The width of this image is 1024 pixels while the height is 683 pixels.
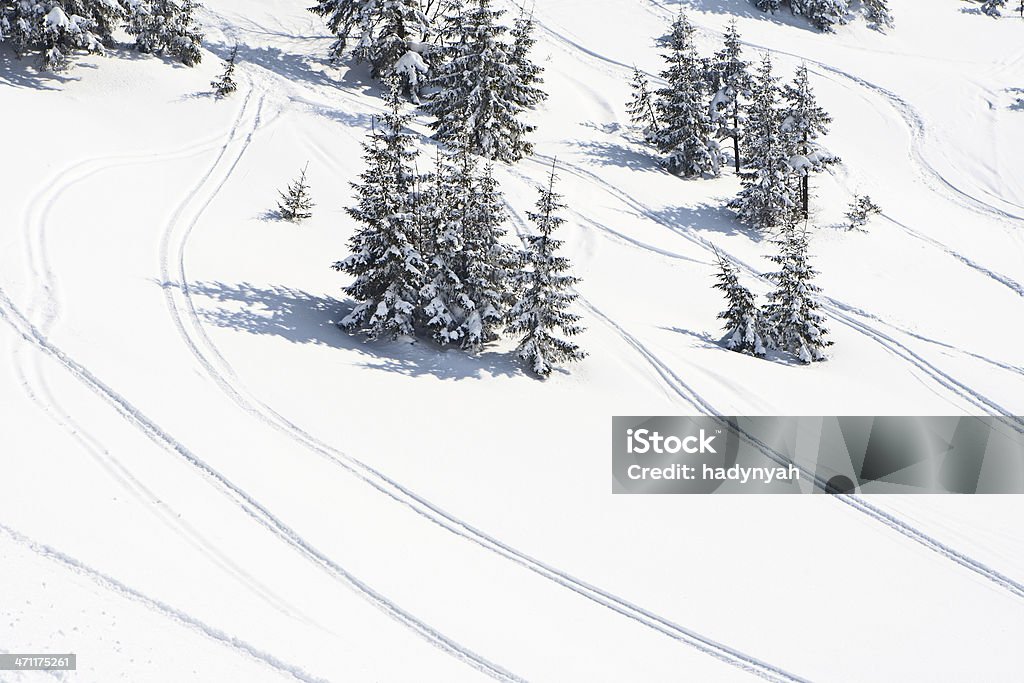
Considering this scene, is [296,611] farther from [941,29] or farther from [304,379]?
[941,29]

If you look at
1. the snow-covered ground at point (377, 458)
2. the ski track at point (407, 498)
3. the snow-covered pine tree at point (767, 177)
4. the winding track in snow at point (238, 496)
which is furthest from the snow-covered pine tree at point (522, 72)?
the winding track in snow at point (238, 496)

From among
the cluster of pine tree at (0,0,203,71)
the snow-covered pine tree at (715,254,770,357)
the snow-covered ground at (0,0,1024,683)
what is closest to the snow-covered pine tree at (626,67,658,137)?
the snow-covered ground at (0,0,1024,683)

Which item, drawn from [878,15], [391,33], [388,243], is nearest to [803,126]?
[391,33]

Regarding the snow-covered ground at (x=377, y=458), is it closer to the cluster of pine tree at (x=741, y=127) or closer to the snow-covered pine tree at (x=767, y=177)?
the snow-covered pine tree at (x=767, y=177)

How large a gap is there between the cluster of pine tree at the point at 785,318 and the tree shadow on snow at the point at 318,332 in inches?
308

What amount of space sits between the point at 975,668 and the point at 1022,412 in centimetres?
1092

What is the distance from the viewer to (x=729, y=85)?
123 feet

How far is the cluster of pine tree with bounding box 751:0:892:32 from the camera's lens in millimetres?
58906

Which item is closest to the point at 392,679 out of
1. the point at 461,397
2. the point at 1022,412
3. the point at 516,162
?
the point at 461,397

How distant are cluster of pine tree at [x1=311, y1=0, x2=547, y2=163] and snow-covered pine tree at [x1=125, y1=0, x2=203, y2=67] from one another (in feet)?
23.7

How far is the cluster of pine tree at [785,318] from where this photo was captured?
22172 mm

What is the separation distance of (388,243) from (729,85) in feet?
88.1

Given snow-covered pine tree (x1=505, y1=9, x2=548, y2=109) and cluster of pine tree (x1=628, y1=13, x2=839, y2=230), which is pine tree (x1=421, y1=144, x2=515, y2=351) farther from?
cluster of pine tree (x1=628, y1=13, x2=839, y2=230)

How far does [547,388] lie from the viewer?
18031mm
